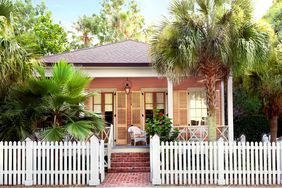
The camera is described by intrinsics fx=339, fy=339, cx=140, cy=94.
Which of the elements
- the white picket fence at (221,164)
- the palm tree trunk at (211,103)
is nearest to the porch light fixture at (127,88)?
the palm tree trunk at (211,103)

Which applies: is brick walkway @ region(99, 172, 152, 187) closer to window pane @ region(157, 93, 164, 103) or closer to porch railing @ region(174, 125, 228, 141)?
porch railing @ region(174, 125, 228, 141)

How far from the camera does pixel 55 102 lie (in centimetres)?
976

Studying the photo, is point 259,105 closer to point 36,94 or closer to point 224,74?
point 224,74

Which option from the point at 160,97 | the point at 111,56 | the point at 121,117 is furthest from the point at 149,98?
the point at 111,56

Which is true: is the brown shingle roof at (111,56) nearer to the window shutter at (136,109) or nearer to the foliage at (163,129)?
the window shutter at (136,109)

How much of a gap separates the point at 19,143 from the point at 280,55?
30.6 feet

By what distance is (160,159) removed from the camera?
966 centimetres

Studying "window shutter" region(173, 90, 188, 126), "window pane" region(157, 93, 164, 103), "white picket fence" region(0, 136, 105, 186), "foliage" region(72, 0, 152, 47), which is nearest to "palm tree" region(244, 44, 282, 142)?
"window shutter" region(173, 90, 188, 126)

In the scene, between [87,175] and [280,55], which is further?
[280,55]

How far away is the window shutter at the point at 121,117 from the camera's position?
51.2 ft

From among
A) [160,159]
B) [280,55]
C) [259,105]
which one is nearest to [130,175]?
[160,159]

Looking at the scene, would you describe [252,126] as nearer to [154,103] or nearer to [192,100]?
[192,100]

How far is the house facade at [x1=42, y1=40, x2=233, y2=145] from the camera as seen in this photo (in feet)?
43.0

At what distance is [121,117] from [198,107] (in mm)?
3555
